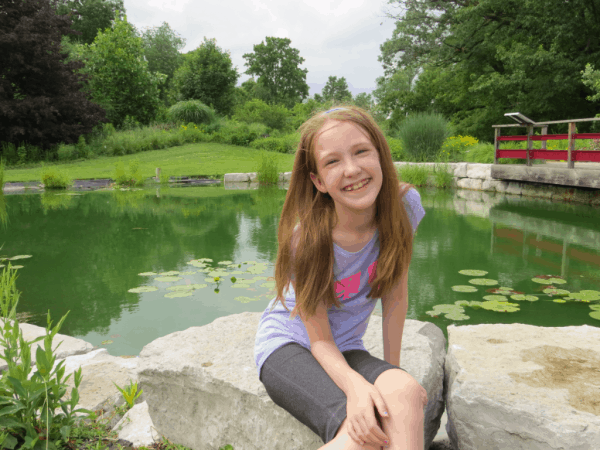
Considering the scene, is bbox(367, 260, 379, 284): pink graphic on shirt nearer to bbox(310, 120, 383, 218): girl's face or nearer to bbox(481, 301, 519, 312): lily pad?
bbox(310, 120, 383, 218): girl's face

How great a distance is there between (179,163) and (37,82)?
18.1 feet

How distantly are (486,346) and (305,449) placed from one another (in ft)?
2.40

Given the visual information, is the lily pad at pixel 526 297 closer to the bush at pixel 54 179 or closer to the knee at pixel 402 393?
the knee at pixel 402 393

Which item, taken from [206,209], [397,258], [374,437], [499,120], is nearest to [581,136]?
[206,209]

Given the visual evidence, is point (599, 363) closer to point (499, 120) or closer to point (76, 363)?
point (76, 363)

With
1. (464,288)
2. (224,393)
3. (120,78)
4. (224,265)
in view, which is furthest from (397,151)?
(120,78)

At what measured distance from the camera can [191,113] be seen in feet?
61.4

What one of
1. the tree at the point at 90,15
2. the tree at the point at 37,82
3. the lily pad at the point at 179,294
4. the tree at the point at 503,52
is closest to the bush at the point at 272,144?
the tree at the point at 37,82

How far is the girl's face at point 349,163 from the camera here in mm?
1259

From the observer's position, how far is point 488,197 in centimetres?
830

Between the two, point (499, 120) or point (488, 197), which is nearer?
point (488, 197)

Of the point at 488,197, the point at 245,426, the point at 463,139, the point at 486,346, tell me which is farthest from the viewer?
the point at 463,139

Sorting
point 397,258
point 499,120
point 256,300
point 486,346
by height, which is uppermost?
point 499,120

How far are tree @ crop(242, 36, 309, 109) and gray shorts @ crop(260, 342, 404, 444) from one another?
127 feet
